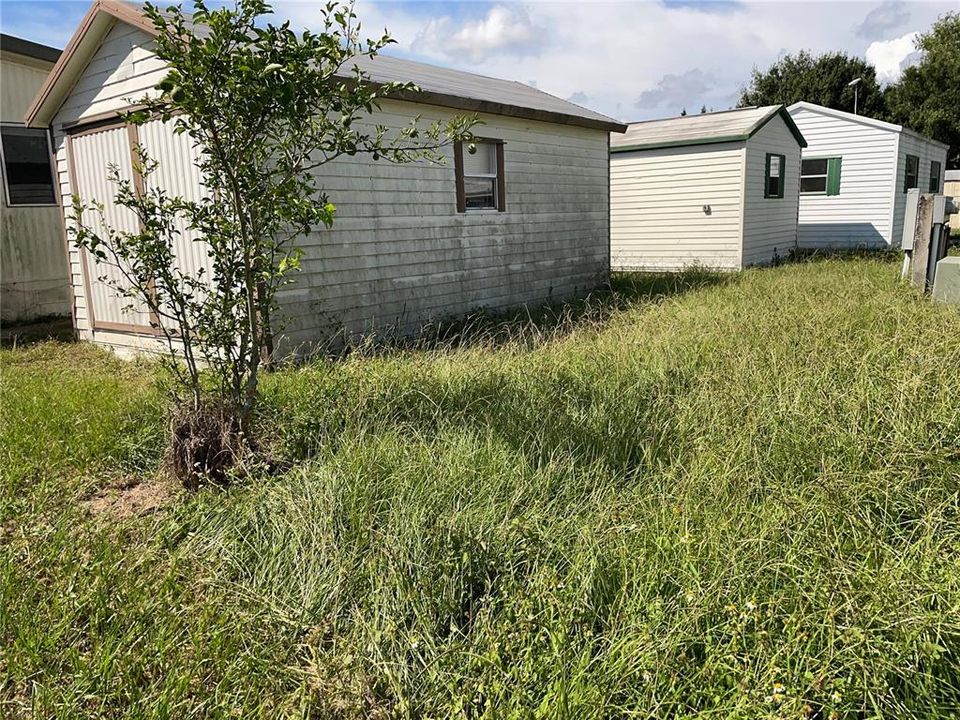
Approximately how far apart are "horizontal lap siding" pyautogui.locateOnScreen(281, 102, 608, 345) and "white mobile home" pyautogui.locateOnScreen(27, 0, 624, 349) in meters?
0.02

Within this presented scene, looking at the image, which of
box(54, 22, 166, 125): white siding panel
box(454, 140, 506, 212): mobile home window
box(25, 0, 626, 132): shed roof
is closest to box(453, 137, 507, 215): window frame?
box(454, 140, 506, 212): mobile home window

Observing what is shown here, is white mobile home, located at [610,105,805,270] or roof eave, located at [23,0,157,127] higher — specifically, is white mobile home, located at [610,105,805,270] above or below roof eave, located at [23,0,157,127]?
below

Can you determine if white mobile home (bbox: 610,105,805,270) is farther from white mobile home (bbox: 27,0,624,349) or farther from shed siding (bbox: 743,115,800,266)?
white mobile home (bbox: 27,0,624,349)

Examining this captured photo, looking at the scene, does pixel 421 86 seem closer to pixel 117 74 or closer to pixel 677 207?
pixel 117 74

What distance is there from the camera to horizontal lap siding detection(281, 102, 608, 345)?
25.8 feet

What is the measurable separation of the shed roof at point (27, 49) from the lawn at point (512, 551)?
737cm

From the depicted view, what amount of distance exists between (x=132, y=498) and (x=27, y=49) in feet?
30.9

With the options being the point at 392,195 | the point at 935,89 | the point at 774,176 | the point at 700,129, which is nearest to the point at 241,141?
the point at 392,195

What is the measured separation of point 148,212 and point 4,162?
8199 millimetres

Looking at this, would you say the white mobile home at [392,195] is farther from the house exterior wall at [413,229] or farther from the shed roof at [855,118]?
the shed roof at [855,118]

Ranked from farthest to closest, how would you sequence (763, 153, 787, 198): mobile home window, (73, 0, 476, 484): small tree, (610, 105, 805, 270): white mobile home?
(763, 153, 787, 198): mobile home window
(610, 105, 805, 270): white mobile home
(73, 0, 476, 484): small tree

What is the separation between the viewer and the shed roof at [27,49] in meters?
9.86

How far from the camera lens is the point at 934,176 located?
22734 mm

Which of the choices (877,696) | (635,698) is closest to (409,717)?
(635,698)
